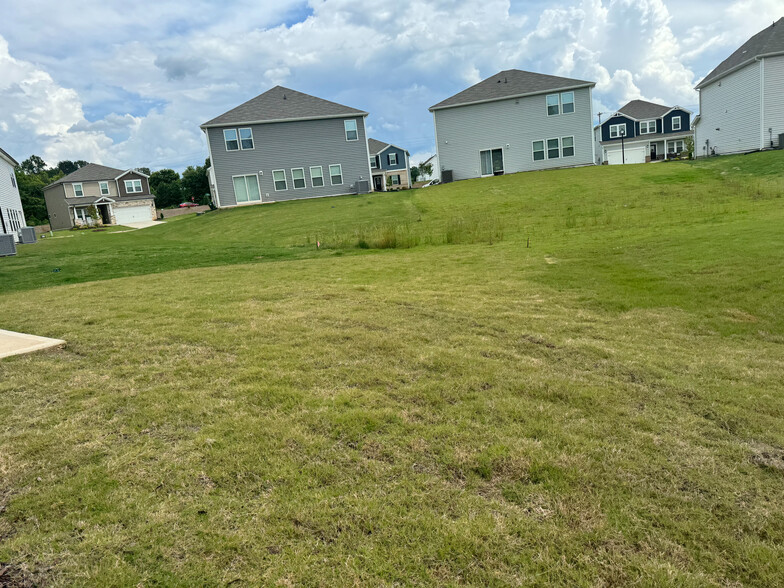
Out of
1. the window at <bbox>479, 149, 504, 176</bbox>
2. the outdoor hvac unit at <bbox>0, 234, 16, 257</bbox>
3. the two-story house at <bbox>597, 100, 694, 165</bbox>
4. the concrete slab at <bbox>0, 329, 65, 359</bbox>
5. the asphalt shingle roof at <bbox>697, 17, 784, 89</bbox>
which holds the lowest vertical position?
the concrete slab at <bbox>0, 329, 65, 359</bbox>

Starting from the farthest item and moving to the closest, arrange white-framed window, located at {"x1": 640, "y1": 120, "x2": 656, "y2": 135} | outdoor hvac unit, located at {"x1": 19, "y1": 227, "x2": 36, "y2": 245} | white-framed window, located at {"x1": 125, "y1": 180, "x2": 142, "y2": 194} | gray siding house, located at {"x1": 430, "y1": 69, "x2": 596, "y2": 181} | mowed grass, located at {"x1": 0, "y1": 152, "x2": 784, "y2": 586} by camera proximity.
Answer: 1. white-framed window, located at {"x1": 125, "y1": 180, "x2": 142, "y2": 194}
2. white-framed window, located at {"x1": 640, "y1": 120, "x2": 656, "y2": 135}
3. gray siding house, located at {"x1": 430, "y1": 69, "x2": 596, "y2": 181}
4. outdoor hvac unit, located at {"x1": 19, "y1": 227, "x2": 36, "y2": 245}
5. mowed grass, located at {"x1": 0, "y1": 152, "x2": 784, "y2": 586}

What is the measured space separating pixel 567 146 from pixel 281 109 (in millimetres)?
19063

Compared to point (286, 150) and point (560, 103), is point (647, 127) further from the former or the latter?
point (286, 150)

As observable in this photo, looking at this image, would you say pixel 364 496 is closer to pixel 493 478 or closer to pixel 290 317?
pixel 493 478

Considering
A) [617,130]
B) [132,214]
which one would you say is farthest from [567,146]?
[132,214]

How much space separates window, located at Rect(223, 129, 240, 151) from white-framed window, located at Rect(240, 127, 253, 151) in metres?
0.31

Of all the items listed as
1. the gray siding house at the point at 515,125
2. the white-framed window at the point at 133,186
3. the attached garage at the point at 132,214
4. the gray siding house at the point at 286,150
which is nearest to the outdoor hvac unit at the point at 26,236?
the gray siding house at the point at 286,150

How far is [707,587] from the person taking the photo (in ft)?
6.91

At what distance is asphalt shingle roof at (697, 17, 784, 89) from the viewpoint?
2794 centimetres


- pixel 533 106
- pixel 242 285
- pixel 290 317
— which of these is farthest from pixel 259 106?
pixel 290 317

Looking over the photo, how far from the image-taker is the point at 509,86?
33.0 m

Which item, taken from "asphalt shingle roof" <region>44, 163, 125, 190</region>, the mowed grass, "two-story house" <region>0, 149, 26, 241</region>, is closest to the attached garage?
"asphalt shingle roof" <region>44, 163, 125, 190</region>

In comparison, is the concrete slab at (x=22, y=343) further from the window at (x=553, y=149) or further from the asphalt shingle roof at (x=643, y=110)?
the asphalt shingle roof at (x=643, y=110)

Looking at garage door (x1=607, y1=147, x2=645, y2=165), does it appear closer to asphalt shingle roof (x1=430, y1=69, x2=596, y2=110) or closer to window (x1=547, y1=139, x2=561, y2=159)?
window (x1=547, y1=139, x2=561, y2=159)
